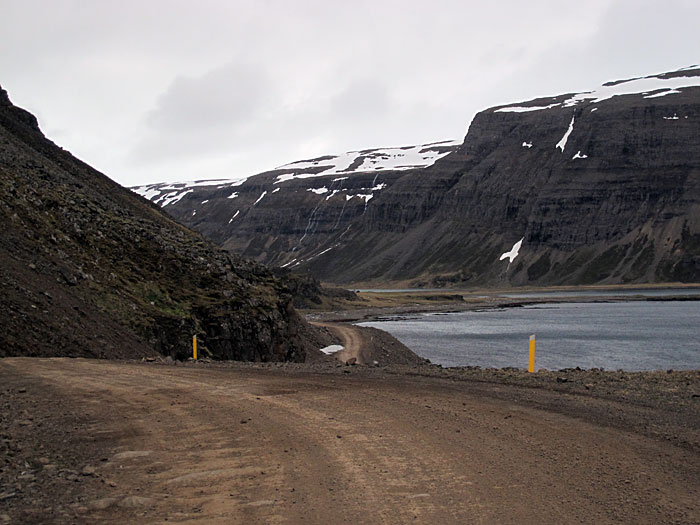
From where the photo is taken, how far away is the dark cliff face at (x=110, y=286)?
907 inches

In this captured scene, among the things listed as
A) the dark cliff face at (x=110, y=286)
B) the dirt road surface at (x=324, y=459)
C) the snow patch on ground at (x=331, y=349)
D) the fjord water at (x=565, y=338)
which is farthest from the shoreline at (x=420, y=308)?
the dirt road surface at (x=324, y=459)

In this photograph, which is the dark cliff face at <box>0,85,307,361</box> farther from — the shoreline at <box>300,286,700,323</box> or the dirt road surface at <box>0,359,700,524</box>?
the shoreline at <box>300,286,700,323</box>

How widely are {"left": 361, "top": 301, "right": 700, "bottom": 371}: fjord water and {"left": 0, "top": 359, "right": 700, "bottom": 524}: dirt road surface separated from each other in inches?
1620

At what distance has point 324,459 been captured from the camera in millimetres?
9422

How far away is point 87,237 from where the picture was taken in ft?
107

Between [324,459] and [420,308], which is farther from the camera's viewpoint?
[420,308]

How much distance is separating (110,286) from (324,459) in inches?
870

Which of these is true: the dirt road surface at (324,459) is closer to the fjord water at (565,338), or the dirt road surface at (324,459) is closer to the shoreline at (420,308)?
the fjord water at (565,338)

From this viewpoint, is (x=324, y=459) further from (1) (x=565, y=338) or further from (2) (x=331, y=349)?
(1) (x=565, y=338)

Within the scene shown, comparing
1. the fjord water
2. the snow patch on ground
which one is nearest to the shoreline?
the fjord water

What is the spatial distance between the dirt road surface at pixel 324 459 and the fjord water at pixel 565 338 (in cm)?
4115

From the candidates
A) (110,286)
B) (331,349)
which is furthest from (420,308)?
(110,286)

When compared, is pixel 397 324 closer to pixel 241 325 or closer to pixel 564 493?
pixel 241 325

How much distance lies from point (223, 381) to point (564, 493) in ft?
32.9
